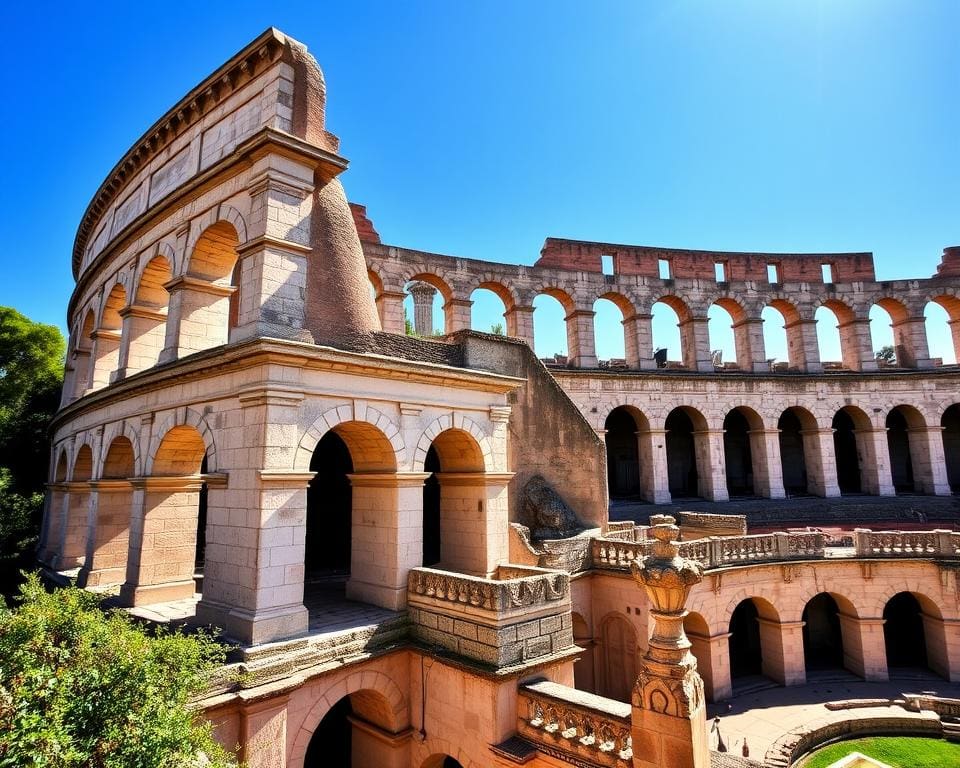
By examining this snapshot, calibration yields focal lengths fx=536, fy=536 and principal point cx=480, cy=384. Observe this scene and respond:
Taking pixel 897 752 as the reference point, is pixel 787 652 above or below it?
above

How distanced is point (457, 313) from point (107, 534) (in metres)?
16.0

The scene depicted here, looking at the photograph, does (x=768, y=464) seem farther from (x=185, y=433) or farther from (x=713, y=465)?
(x=185, y=433)

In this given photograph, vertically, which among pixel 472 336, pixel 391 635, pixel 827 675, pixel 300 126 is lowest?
pixel 827 675

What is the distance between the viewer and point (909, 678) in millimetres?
19266

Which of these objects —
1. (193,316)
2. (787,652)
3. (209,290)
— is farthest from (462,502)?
(787,652)

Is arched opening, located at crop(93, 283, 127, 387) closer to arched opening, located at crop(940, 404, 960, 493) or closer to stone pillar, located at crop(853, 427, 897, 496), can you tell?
stone pillar, located at crop(853, 427, 897, 496)

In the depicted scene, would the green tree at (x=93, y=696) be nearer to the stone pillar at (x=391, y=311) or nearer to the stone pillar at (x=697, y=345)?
the stone pillar at (x=391, y=311)

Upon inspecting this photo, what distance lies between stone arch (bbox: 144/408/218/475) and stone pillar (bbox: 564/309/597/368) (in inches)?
735

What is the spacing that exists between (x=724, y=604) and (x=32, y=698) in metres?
18.5

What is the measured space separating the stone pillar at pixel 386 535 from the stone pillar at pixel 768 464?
71.6 ft

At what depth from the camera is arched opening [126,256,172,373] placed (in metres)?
15.1

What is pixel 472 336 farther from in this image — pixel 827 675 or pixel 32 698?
pixel 827 675

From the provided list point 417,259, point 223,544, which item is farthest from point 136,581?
point 417,259

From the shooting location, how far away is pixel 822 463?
2758 cm
